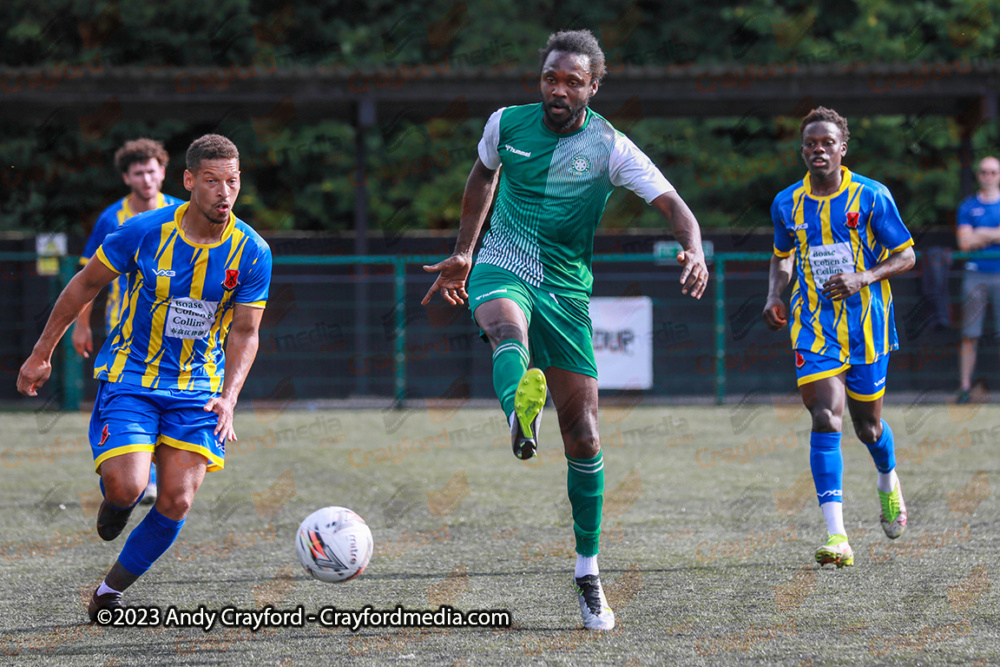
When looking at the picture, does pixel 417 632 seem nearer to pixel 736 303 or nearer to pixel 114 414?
pixel 114 414

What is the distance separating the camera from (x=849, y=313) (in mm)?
6371

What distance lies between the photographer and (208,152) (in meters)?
4.93

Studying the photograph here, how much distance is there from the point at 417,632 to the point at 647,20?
66.1ft

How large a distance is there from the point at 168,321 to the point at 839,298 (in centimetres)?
329

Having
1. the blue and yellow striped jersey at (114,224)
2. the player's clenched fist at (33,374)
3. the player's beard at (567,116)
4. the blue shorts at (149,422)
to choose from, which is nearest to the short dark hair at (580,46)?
the player's beard at (567,116)

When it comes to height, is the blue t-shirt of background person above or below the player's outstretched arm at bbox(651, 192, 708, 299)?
below

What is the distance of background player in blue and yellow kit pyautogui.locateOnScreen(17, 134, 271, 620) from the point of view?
495cm

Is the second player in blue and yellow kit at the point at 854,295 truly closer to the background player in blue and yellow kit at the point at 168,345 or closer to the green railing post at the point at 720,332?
the background player in blue and yellow kit at the point at 168,345

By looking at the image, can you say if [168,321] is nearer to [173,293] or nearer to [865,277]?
[173,293]

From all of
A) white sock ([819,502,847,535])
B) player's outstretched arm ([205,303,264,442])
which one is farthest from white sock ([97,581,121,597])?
white sock ([819,502,847,535])

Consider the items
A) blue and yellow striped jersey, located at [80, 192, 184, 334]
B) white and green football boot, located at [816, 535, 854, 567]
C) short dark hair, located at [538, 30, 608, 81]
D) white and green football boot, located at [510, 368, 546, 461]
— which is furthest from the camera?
blue and yellow striped jersey, located at [80, 192, 184, 334]

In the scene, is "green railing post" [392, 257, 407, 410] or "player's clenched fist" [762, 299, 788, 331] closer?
"player's clenched fist" [762, 299, 788, 331]

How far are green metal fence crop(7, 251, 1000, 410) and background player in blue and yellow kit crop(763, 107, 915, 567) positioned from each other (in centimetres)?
778

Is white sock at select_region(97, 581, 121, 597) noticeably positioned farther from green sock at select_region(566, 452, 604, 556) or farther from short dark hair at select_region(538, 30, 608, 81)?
short dark hair at select_region(538, 30, 608, 81)
